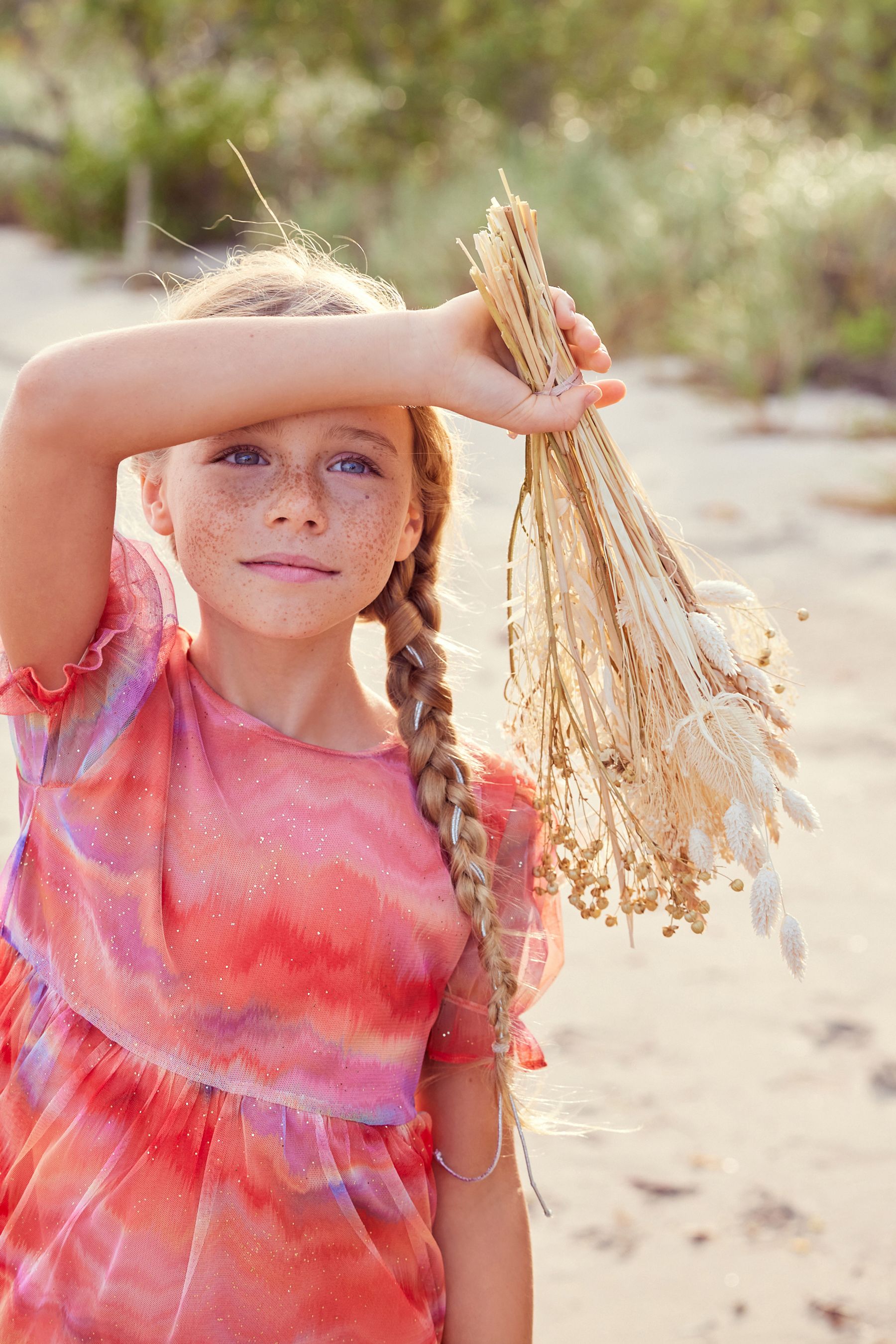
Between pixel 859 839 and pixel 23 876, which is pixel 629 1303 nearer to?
pixel 23 876

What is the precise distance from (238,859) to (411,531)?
439 millimetres

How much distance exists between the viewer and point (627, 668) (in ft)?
4.46

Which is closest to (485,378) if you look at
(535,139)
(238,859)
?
(238,859)

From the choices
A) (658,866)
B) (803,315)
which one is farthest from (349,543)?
(803,315)

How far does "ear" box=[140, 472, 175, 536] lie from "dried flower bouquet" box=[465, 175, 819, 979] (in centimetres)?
39

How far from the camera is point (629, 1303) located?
219 cm

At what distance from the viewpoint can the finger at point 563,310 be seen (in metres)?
1.30

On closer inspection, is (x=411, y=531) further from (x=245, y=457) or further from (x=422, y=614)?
(x=245, y=457)

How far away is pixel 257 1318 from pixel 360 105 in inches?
569

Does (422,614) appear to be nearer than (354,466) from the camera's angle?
No

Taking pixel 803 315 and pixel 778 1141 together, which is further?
pixel 803 315

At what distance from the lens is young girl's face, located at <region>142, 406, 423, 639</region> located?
4.58 feet

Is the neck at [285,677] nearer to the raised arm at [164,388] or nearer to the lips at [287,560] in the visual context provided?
the lips at [287,560]

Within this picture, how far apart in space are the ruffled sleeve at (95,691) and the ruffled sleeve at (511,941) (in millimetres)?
416
